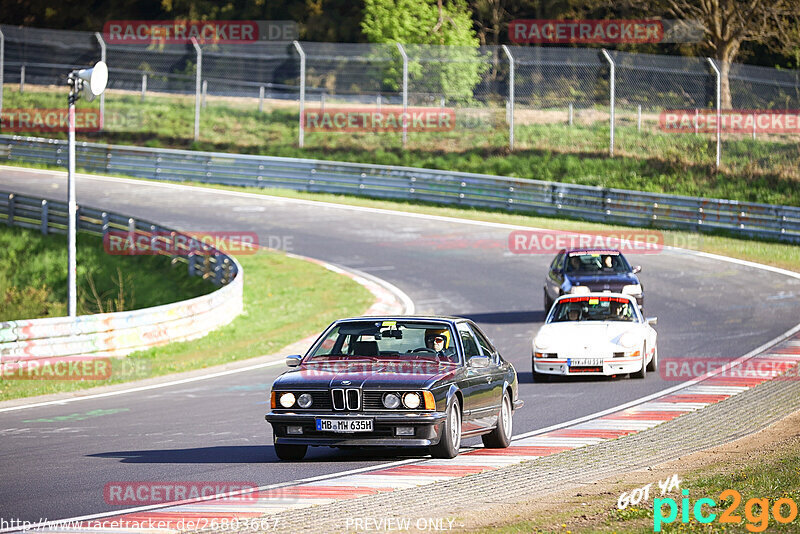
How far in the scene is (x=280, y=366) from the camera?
18.9 m

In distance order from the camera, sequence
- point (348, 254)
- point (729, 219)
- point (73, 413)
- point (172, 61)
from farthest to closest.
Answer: point (172, 61)
point (729, 219)
point (348, 254)
point (73, 413)

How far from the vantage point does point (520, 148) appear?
42.6 meters

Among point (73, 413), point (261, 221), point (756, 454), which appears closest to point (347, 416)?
A: point (756, 454)

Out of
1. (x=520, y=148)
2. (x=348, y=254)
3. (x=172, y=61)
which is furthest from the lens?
(x=172, y=61)

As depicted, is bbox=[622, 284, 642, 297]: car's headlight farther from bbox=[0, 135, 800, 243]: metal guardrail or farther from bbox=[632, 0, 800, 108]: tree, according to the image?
bbox=[632, 0, 800, 108]: tree

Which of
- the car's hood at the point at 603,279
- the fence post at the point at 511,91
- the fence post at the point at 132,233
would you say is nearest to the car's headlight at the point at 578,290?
the car's hood at the point at 603,279

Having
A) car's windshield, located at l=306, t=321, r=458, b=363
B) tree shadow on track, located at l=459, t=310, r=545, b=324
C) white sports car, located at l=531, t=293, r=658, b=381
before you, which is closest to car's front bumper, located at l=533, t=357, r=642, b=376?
white sports car, located at l=531, t=293, r=658, b=381

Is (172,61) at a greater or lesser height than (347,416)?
greater

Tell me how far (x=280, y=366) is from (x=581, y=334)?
5105 mm

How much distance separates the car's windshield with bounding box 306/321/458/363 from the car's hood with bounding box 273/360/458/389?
19cm

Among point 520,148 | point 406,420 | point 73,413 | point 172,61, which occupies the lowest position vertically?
point 73,413

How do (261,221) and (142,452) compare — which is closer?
(142,452)

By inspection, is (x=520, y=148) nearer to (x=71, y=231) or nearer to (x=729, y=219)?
(x=729, y=219)

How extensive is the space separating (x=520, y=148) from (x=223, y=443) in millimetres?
31964
